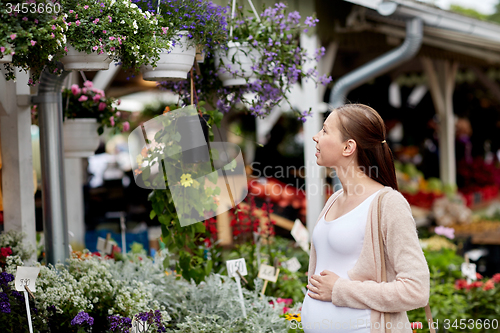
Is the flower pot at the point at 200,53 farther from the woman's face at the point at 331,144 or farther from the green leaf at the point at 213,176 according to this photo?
the woman's face at the point at 331,144

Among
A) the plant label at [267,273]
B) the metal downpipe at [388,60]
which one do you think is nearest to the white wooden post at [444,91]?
the metal downpipe at [388,60]

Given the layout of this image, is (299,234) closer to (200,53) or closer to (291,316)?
(291,316)

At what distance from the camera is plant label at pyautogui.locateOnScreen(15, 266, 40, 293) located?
1736 millimetres

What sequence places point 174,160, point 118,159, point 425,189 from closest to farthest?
point 174,160, point 425,189, point 118,159

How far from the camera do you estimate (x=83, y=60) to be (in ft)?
5.40

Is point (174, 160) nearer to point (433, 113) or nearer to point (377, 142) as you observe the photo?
point (377, 142)

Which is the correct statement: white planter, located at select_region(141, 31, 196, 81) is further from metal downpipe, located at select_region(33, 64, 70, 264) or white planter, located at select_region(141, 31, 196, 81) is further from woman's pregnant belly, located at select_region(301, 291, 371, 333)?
woman's pregnant belly, located at select_region(301, 291, 371, 333)

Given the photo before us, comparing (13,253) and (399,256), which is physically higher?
(399,256)

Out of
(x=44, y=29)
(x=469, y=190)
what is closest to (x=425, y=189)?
(x=469, y=190)

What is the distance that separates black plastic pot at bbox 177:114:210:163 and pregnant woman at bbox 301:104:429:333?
2.10 feet

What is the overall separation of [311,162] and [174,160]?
1.94 m

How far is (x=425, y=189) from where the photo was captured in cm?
647

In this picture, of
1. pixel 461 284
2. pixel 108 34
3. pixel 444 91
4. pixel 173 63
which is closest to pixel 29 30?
pixel 108 34

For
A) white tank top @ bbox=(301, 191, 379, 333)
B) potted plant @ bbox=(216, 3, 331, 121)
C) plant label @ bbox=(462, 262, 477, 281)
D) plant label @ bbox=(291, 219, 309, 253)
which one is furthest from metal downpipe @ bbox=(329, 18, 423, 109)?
white tank top @ bbox=(301, 191, 379, 333)
